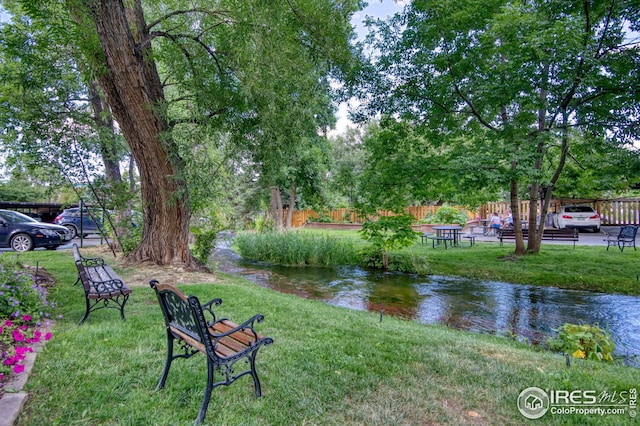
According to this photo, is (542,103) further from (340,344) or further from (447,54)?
(340,344)

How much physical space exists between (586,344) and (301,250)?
928cm

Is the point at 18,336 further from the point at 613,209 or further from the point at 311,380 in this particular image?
the point at 613,209

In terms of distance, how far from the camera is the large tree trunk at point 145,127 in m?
6.53

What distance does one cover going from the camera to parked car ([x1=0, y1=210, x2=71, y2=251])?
1126cm

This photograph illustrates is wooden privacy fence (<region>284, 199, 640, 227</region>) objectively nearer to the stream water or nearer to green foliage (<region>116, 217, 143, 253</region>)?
the stream water

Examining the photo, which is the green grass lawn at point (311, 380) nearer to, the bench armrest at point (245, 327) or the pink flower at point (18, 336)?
the pink flower at point (18, 336)

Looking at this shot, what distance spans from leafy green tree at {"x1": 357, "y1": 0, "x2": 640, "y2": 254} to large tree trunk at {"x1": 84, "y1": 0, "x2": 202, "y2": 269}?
5875 millimetres

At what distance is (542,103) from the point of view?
8.86 metres

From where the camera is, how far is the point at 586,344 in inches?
162

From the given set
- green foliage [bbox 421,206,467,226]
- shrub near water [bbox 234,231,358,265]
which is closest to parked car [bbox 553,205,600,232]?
green foliage [bbox 421,206,467,226]

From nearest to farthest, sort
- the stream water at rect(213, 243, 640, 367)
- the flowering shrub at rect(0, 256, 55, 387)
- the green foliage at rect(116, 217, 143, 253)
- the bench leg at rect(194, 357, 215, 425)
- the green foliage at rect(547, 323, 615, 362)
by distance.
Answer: the bench leg at rect(194, 357, 215, 425) < the flowering shrub at rect(0, 256, 55, 387) < the green foliage at rect(547, 323, 615, 362) < the stream water at rect(213, 243, 640, 367) < the green foliage at rect(116, 217, 143, 253)

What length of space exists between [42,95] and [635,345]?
12820 millimetres

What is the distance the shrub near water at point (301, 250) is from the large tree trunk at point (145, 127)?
4.63 m

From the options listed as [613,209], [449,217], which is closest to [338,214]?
[449,217]
